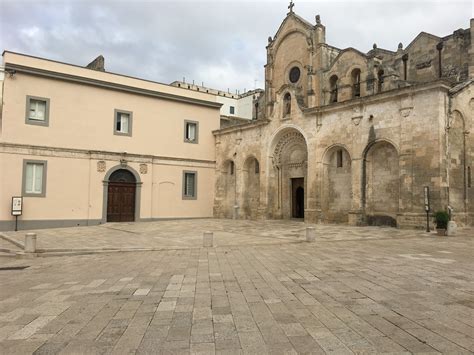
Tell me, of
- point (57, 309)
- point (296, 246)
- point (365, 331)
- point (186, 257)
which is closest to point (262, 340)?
point (365, 331)

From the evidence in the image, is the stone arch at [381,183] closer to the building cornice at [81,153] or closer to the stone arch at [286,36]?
the stone arch at [286,36]

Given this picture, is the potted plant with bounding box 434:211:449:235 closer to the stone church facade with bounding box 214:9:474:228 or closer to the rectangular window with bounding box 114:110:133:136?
the stone church facade with bounding box 214:9:474:228

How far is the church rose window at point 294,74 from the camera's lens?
2934 centimetres

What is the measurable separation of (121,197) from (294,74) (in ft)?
54.9

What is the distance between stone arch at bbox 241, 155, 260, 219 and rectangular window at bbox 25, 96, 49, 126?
13522 mm

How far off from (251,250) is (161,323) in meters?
6.83

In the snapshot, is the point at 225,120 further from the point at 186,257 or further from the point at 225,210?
the point at 186,257

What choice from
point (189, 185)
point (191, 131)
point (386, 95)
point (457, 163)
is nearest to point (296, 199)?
point (189, 185)

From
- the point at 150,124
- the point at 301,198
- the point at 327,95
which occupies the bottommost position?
the point at 301,198

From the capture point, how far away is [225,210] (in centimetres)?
2806

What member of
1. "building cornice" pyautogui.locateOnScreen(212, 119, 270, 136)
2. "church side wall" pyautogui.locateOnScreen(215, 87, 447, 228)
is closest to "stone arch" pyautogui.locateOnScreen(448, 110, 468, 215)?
"church side wall" pyautogui.locateOnScreen(215, 87, 447, 228)

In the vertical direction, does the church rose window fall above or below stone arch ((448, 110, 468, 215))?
above

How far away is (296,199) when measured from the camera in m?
25.4

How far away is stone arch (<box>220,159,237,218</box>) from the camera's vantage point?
91.4ft
